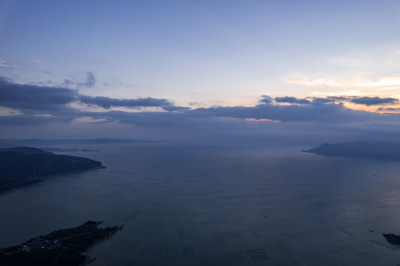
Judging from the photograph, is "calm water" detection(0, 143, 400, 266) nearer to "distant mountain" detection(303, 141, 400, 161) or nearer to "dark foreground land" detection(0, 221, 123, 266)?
"dark foreground land" detection(0, 221, 123, 266)

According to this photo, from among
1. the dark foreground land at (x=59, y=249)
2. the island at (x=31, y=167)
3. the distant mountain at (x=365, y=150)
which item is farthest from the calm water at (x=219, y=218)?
the distant mountain at (x=365, y=150)

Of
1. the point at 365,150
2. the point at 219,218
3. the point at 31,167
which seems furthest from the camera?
the point at 365,150

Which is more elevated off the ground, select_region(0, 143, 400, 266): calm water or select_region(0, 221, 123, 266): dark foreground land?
select_region(0, 221, 123, 266): dark foreground land

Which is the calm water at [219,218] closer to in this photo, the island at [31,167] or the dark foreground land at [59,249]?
the dark foreground land at [59,249]

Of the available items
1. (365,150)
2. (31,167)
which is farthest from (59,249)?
(365,150)

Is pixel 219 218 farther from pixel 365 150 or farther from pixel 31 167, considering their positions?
pixel 365 150

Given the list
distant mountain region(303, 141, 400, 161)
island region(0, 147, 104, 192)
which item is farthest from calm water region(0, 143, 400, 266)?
distant mountain region(303, 141, 400, 161)
